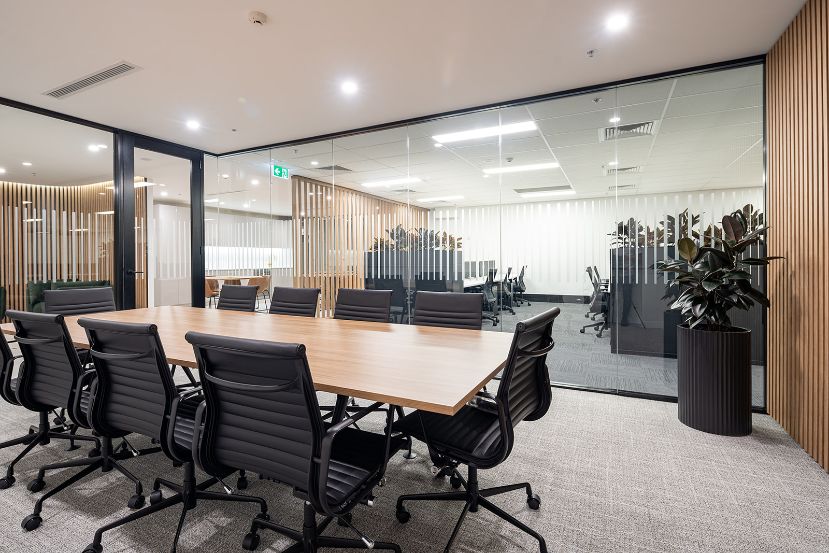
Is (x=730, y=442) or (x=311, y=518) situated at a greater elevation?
(x=311, y=518)

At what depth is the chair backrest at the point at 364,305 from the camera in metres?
3.39

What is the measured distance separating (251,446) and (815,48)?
392cm

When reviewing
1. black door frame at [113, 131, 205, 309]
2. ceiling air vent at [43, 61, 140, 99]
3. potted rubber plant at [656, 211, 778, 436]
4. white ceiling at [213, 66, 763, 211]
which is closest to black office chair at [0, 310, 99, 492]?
ceiling air vent at [43, 61, 140, 99]

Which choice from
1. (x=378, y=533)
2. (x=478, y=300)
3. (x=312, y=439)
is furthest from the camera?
(x=478, y=300)

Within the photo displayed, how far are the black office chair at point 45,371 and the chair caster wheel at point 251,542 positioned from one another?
3.24 feet

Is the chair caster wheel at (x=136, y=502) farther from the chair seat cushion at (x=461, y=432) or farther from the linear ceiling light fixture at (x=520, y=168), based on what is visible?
the linear ceiling light fixture at (x=520, y=168)

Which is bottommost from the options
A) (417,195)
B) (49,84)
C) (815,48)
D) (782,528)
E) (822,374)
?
(782,528)

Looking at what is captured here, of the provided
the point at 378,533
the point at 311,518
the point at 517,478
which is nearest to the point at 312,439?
the point at 311,518

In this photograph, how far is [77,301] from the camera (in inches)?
146

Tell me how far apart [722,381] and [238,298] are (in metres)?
4.28

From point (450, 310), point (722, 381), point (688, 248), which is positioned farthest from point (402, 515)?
point (688, 248)

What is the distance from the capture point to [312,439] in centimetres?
134

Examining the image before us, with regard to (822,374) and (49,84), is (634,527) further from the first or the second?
(49,84)

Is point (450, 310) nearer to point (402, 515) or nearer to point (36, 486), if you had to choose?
point (402, 515)
